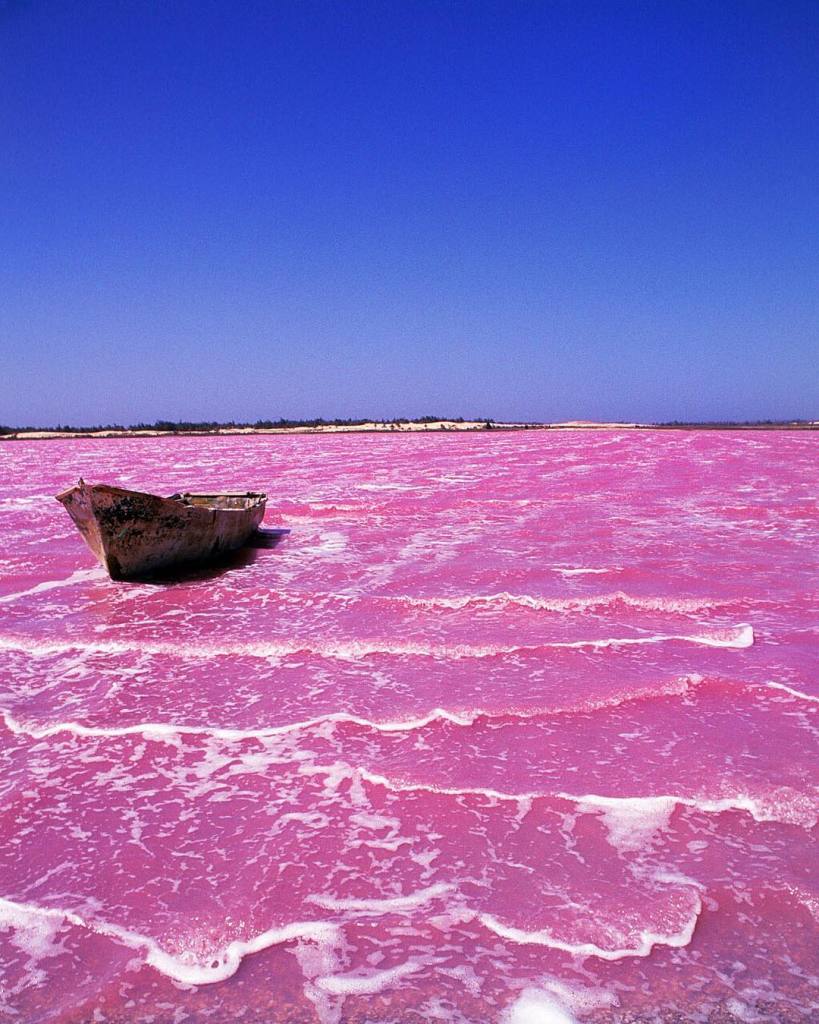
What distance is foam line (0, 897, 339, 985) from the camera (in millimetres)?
2674

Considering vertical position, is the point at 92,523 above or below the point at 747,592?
above

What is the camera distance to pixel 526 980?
2.60 meters

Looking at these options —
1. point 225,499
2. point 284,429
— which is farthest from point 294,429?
point 225,499

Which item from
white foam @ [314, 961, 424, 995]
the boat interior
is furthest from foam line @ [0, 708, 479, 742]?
the boat interior

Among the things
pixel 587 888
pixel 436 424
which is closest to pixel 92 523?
pixel 587 888

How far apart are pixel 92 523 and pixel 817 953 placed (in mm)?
7732

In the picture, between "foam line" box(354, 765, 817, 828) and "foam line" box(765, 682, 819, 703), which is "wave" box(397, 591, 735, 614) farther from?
"foam line" box(354, 765, 817, 828)

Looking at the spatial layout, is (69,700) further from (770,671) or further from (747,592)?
(747,592)

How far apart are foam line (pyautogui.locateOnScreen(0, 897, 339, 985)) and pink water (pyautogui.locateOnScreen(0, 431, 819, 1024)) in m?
0.01

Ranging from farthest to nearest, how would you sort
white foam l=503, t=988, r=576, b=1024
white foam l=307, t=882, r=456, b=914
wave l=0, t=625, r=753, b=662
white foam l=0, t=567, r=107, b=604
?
1. white foam l=0, t=567, r=107, b=604
2. wave l=0, t=625, r=753, b=662
3. white foam l=307, t=882, r=456, b=914
4. white foam l=503, t=988, r=576, b=1024

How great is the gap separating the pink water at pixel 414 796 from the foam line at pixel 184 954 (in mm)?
11

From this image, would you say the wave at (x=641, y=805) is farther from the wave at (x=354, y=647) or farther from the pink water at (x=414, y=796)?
the wave at (x=354, y=647)

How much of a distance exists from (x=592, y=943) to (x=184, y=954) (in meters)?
1.57

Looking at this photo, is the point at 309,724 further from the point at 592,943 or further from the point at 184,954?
the point at 592,943
